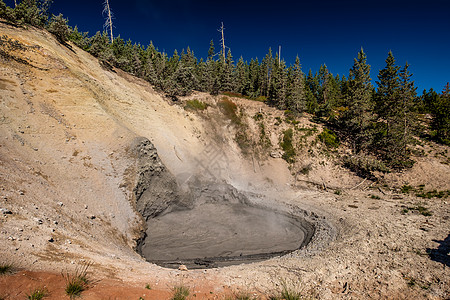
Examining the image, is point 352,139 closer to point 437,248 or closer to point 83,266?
point 437,248

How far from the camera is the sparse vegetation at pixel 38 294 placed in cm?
561

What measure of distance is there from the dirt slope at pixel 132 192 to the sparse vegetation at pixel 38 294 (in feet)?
0.73

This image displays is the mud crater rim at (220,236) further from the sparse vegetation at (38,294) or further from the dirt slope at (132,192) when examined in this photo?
the sparse vegetation at (38,294)

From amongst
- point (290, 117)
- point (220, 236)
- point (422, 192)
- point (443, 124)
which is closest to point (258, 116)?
point (290, 117)

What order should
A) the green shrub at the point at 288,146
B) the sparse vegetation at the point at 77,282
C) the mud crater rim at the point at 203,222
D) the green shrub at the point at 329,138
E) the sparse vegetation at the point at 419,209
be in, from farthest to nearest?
the green shrub at the point at 329,138
the green shrub at the point at 288,146
the sparse vegetation at the point at 419,209
the mud crater rim at the point at 203,222
the sparse vegetation at the point at 77,282

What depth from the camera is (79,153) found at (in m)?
17.6

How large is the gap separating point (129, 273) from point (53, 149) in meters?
12.8

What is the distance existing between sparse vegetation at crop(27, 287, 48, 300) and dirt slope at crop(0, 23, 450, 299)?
22cm

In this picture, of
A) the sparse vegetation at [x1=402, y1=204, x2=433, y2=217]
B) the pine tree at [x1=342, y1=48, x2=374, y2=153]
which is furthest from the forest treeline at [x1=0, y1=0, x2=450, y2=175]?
the sparse vegetation at [x1=402, y1=204, x2=433, y2=217]

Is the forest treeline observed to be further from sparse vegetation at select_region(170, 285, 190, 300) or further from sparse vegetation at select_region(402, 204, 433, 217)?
sparse vegetation at select_region(170, 285, 190, 300)

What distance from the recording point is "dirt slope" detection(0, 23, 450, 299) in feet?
31.1

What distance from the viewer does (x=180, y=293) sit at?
7812 mm

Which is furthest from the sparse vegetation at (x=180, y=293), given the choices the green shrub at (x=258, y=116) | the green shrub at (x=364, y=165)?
the green shrub at (x=258, y=116)

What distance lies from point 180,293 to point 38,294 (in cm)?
424
